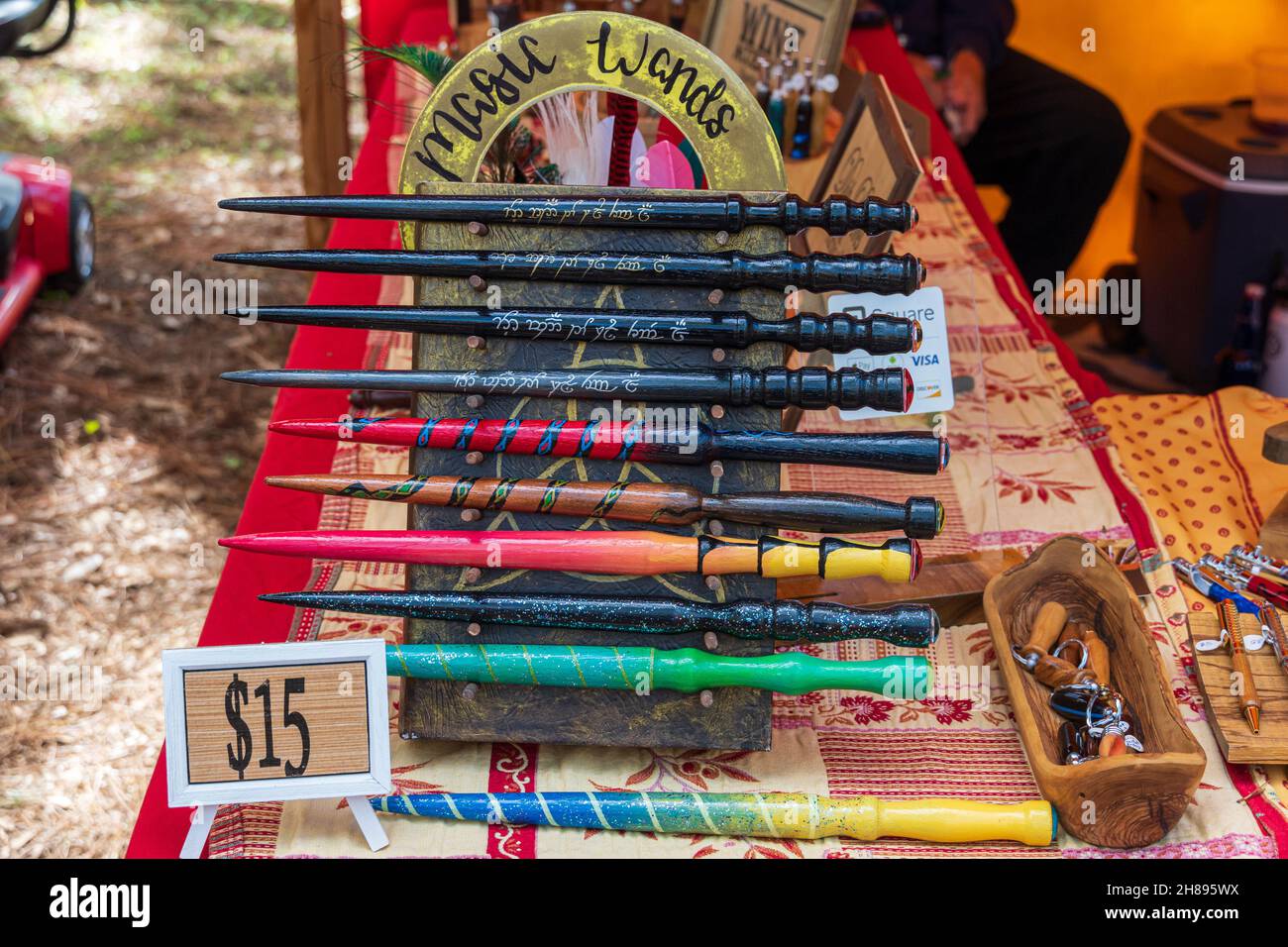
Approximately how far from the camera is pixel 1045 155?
3.85 metres

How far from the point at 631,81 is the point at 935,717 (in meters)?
0.88

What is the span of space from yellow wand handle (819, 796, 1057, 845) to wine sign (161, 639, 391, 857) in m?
0.49

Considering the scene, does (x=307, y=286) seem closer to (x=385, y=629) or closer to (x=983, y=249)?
(x=983, y=249)

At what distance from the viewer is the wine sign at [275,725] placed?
1255 mm

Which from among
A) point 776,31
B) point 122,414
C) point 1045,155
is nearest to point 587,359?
point 776,31

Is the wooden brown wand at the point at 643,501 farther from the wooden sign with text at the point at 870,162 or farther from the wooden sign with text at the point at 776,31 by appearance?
the wooden sign with text at the point at 776,31

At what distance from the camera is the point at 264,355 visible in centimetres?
409

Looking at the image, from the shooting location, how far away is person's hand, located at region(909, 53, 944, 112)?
374 centimetres

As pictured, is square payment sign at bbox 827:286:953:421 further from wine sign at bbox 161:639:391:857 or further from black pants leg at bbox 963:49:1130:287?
black pants leg at bbox 963:49:1130:287

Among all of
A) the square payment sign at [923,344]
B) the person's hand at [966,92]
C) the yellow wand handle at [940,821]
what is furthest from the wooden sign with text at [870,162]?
the person's hand at [966,92]

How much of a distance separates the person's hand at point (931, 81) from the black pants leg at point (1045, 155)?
259mm

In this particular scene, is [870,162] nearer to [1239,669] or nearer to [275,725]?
[1239,669]
